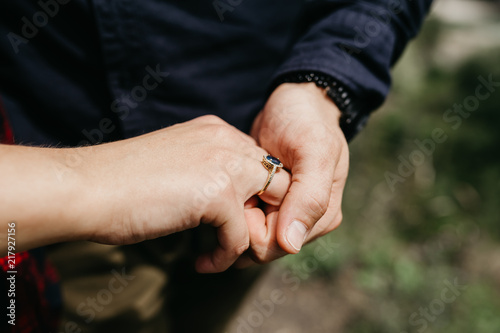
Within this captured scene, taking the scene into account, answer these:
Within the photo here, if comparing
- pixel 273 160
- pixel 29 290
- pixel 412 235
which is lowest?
pixel 412 235

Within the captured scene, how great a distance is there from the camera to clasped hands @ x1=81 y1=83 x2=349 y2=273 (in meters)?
0.90

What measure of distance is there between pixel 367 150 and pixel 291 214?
2513 millimetres

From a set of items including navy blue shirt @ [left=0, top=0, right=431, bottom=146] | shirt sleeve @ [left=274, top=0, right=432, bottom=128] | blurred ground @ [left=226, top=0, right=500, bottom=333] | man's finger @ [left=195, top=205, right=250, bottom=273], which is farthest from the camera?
blurred ground @ [left=226, top=0, right=500, bottom=333]

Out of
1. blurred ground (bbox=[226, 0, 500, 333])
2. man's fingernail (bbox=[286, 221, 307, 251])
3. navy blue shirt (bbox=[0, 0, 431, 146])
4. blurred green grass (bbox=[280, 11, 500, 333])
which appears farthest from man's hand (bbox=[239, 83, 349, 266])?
blurred green grass (bbox=[280, 11, 500, 333])

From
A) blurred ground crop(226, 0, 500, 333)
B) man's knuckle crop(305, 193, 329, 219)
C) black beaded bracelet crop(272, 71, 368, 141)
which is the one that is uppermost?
black beaded bracelet crop(272, 71, 368, 141)

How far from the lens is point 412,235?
9.53 ft

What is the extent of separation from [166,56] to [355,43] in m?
0.67

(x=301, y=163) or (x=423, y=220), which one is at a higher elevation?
(x=301, y=163)

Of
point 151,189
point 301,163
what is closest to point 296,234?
point 301,163

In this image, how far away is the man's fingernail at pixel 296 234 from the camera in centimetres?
104

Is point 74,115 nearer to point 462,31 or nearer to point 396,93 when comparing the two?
point 396,93

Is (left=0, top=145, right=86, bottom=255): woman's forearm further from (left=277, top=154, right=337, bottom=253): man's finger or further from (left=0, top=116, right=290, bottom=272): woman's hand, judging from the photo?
(left=277, top=154, right=337, bottom=253): man's finger

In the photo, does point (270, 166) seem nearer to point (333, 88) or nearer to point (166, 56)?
point (333, 88)

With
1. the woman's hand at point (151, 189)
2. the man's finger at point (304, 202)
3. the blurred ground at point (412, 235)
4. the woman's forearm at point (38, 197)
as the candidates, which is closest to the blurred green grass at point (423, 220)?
the blurred ground at point (412, 235)
